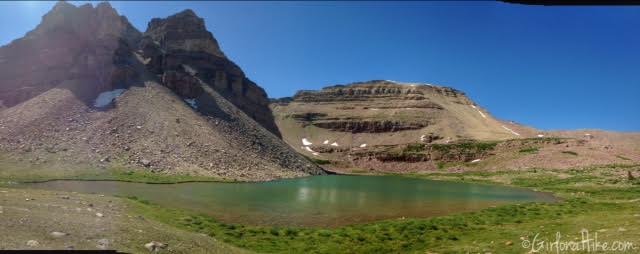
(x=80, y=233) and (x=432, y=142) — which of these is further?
(x=432, y=142)

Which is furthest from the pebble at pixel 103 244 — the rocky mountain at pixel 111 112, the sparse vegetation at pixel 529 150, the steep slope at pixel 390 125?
the steep slope at pixel 390 125

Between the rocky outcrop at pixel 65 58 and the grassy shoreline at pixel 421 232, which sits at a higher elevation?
the rocky outcrop at pixel 65 58

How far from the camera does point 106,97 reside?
69625 mm

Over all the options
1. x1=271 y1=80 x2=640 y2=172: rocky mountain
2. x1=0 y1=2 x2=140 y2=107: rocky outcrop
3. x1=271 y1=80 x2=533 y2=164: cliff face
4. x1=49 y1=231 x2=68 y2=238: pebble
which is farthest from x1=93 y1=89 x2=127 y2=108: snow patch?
x1=271 y1=80 x2=533 y2=164: cliff face

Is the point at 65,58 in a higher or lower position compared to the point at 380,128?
lower

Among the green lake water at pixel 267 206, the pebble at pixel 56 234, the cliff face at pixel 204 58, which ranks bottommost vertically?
the green lake water at pixel 267 206

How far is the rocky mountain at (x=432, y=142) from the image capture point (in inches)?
3780

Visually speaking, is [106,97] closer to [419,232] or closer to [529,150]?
[419,232]

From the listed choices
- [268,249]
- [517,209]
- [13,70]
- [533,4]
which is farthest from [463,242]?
[13,70]

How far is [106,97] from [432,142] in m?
114

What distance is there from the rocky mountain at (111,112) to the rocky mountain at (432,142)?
47077 millimetres

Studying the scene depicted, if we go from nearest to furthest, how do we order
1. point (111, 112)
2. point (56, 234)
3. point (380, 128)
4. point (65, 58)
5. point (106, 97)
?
point (56, 234)
point (111, 112)
point (106, 97)
point (65, 58)
point (380, 128)

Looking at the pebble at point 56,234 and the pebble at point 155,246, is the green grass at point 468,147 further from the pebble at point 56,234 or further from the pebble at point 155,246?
the pebble at point 56,234

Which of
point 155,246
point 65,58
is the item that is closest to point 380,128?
point 65,58
